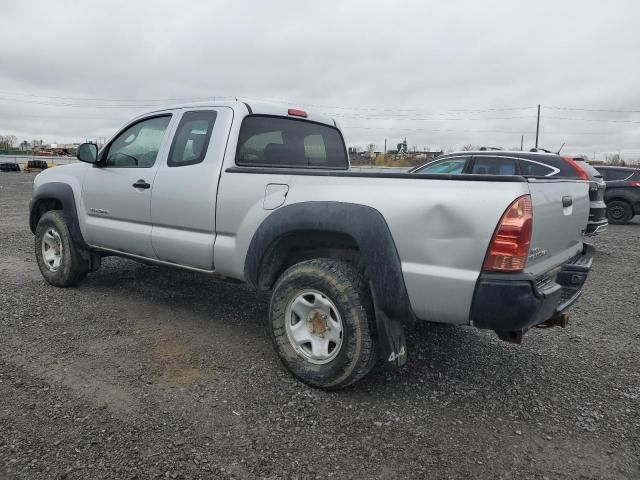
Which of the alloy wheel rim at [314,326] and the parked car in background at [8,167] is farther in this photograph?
the parked car in background at [8,167]

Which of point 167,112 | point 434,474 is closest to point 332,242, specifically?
point 434,474

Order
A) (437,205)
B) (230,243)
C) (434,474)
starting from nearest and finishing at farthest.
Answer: (434,474) → (437,205) → (230,243)

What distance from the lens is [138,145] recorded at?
4672mm

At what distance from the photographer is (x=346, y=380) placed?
A: 121 inches

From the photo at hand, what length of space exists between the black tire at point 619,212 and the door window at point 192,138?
1337 cm

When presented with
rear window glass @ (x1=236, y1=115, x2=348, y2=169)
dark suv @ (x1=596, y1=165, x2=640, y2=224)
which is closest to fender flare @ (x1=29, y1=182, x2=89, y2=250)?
rear window glass @ (x1=236, y1=115, x2=348, y2=169)

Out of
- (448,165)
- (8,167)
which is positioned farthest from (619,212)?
(8,167)

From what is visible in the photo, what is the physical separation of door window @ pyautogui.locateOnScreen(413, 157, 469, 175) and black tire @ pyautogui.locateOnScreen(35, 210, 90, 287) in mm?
6108

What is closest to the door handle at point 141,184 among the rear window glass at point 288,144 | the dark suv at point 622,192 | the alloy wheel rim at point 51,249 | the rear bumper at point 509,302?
the rear window glass at point 288,144

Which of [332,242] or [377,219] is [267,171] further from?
[377,219]

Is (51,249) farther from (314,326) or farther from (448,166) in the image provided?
(448,166)

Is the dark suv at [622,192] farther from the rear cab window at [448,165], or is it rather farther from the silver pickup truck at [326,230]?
the silver pickup truck at [326,230]

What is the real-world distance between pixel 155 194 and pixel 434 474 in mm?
3071

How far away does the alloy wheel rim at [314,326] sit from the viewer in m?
3.14
